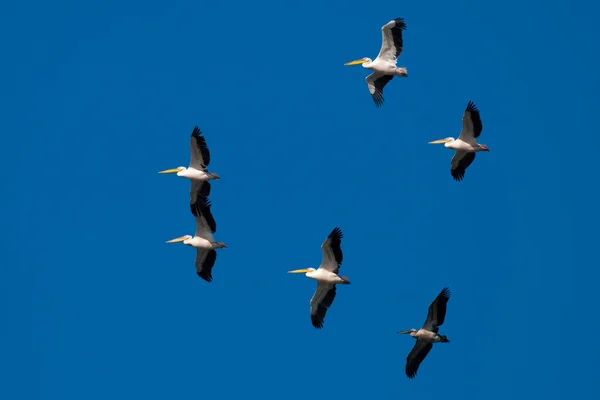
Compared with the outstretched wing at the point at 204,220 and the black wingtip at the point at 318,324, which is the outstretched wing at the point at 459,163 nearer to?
the black wingtip at the point at 318,324

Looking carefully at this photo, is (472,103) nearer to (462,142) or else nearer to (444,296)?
(462,142)

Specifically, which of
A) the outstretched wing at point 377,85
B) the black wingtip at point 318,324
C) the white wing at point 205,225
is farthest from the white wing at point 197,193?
the outstretched wing at point 377,85

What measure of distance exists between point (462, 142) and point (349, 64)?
4.35m

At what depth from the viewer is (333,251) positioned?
101 ft

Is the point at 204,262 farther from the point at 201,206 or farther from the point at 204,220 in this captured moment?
the point at 201,206

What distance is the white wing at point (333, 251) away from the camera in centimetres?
3019

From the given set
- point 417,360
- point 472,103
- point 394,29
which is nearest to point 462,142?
point 472,103

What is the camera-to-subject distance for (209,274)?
3316 centimetres

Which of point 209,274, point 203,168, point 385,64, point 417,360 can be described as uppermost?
point 385,64

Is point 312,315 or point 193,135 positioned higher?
point 193,135

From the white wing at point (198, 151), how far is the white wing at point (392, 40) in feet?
16.9

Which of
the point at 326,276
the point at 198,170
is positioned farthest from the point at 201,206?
the point at 326,276

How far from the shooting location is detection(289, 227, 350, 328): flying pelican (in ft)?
100.0

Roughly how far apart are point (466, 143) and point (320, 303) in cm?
523
